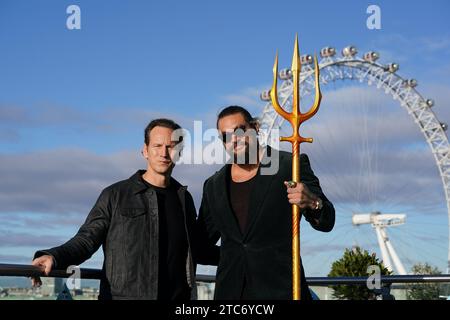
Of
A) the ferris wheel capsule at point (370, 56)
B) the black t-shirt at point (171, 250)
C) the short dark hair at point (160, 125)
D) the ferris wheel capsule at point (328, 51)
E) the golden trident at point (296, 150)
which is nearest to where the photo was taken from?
the golden trident at point (296, 150)

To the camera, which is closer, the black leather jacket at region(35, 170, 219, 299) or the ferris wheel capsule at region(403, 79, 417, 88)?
the black leather jacket at region(35, 170, 219, 299)

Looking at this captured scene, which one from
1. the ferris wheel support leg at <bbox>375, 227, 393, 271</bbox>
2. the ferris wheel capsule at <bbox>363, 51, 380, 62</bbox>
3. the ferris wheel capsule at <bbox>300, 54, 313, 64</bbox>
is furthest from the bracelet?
the ferris wheel support leg at <bbox>375, 227, 393, 271</bbox>

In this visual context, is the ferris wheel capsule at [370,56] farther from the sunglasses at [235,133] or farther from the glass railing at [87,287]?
the sunglasses at [235,133]

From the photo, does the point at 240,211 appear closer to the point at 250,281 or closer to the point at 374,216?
the point at 250,281

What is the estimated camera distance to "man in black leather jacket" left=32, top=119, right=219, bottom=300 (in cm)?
421

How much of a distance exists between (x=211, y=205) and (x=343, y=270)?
1259 inches

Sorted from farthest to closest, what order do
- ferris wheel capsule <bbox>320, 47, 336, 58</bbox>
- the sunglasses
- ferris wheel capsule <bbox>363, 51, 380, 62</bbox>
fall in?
ferris wheel capsule <bbox>363, 51, 380, 62</bbox> → ferris wheel capsule <bbox>320, 47, 336, 58</bbox> → the sunglasses

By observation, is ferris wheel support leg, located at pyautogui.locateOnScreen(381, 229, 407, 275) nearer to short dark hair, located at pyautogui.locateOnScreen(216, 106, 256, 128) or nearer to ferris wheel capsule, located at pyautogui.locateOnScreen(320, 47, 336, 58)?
ferris wheel capsule, located at pyautogui.locateOnScreen(320, 47, 336, 58)

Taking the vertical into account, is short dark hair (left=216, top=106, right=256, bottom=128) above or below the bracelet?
above

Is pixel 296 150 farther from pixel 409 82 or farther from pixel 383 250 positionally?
pixel 383 250

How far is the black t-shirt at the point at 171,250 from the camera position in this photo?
14.0 ft

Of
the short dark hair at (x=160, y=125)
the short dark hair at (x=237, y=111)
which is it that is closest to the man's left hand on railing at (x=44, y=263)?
the short dark hair at (x=160, y=125)

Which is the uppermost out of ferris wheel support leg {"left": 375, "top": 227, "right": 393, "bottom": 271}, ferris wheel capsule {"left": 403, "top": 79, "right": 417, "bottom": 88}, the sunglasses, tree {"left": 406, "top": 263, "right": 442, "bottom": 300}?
ferris wheel capsule {"left": 403, "top": 79, "right": 417, "bottom": 88}
